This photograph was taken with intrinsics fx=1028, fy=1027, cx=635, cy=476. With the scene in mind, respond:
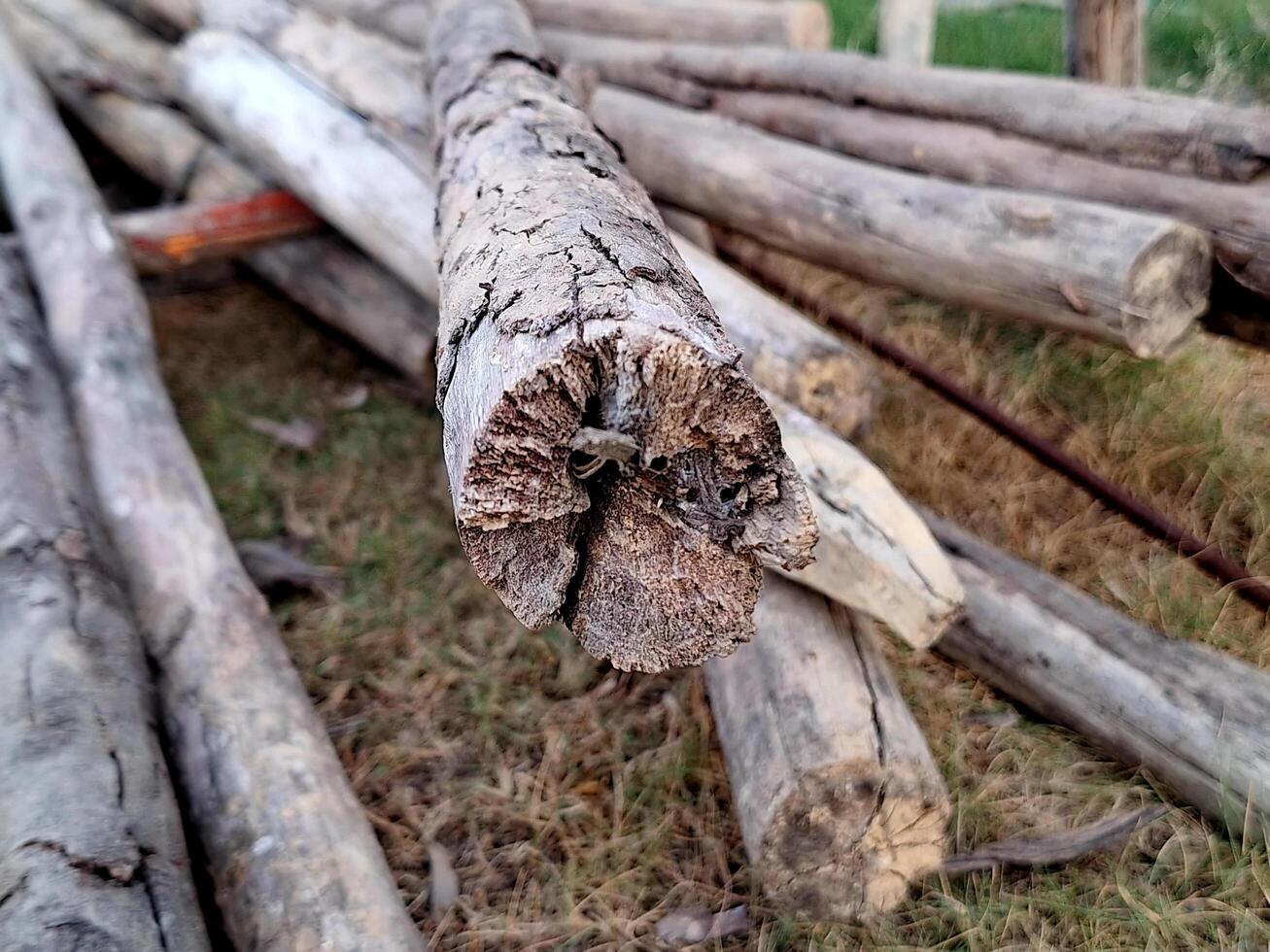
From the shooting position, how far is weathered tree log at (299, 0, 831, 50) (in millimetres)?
4145

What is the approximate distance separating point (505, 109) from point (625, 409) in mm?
1258

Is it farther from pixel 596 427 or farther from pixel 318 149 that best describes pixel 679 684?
pixel 318 149

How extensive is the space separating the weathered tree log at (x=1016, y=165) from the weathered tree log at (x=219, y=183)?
144 cm

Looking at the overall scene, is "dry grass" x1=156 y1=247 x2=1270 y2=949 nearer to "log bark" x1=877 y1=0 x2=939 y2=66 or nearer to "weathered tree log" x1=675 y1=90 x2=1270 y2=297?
"weathered tree log" x1=675 y1=90 x2=1270 y2=297

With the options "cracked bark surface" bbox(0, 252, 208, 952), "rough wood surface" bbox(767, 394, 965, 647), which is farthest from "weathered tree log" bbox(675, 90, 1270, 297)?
"cracked bark surface" bbox(0, 252, 208, 952)

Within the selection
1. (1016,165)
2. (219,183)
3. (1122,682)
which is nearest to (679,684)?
(1122,682)

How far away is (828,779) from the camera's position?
1976 millimetres

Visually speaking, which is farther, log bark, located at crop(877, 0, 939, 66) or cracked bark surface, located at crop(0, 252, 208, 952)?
log bark, located at crop(877, 0, 939, 66)

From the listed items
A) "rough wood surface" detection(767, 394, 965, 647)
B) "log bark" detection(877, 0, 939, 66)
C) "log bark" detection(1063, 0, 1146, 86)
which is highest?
"log bark" detection(1063, 0, 1146, 86)

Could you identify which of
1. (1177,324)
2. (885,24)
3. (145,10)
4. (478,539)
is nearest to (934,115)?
(1177,324)

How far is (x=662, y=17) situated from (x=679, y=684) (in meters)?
3.02

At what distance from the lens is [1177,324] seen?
2418mm

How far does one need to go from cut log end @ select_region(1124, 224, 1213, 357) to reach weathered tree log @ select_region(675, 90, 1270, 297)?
9 centimetres

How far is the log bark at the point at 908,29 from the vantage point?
490 cm
